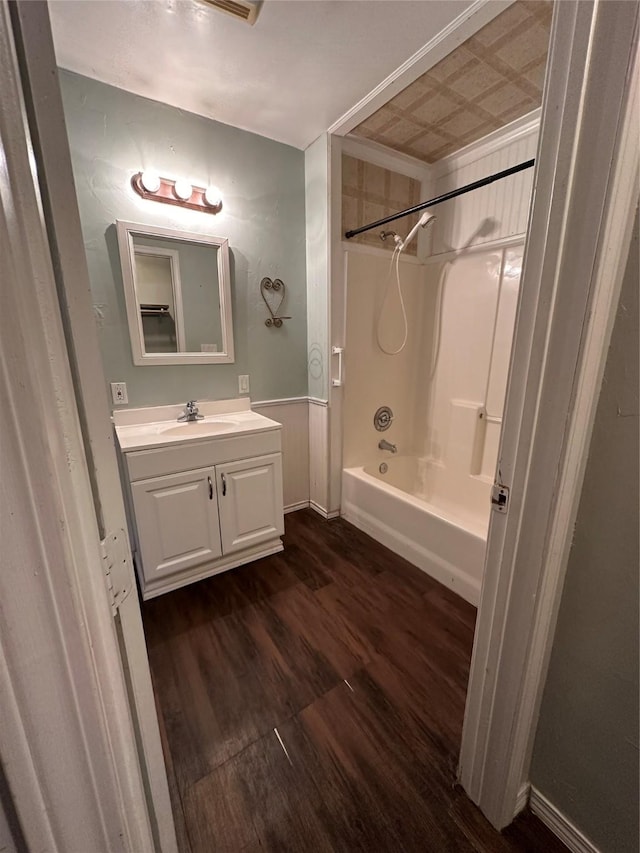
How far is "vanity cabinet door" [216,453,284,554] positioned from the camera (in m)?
1.91

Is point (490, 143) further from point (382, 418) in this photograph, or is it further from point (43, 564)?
point (43, 564)

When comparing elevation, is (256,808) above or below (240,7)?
below

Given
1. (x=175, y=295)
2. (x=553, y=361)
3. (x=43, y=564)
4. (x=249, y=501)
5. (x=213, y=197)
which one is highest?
(x=213, y=197)

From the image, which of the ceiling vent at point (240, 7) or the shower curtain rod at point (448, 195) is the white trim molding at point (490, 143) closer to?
the shower curtain rod at point (448, 195)

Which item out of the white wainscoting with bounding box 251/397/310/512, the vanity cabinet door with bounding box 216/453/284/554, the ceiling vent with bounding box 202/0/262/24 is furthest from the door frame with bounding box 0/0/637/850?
the white wainscoting with bounding box 251/397/310/512

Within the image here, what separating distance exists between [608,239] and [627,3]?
0.35 meters

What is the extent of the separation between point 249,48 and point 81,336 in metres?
1.81

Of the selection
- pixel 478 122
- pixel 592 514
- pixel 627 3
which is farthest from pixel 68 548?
pixel 478 122

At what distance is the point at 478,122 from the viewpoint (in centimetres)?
193

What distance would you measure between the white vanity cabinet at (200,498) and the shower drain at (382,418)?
913 millimetres

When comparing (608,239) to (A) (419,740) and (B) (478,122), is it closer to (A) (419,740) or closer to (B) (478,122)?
(A) (419,740)

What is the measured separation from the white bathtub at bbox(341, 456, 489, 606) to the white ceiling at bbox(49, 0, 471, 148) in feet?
6.94

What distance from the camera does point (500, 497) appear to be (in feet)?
2.71

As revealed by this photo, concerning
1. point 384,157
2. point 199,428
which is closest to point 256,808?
point 199,428
